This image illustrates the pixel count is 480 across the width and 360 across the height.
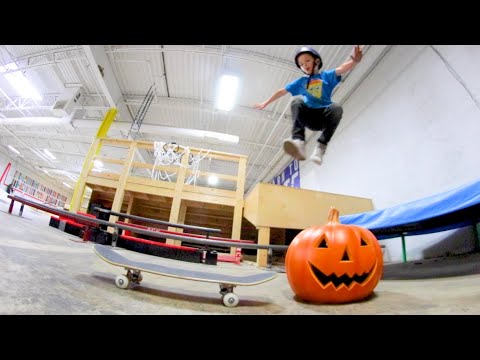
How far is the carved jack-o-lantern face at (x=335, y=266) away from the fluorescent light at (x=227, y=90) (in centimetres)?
570

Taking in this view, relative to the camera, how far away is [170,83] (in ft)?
24.5

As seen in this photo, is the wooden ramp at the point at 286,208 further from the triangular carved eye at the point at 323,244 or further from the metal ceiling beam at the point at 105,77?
the metal ceiling beam at the point at 105,77

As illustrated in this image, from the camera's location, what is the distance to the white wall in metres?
3.33

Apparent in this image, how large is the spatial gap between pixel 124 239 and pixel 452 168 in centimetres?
558

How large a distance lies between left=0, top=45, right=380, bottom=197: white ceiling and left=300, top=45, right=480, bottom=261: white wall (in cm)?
104

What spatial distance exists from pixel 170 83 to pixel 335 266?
7.80m

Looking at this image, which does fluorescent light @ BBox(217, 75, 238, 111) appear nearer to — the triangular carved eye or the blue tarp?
the blue tarp

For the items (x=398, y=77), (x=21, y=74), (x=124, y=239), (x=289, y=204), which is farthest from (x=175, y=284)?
(x=21, y=74)

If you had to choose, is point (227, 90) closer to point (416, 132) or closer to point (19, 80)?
point (416, 132)

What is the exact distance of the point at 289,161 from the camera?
1041 centimetres

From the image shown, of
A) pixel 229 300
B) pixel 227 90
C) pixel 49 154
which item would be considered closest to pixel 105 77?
pixel 227 90
